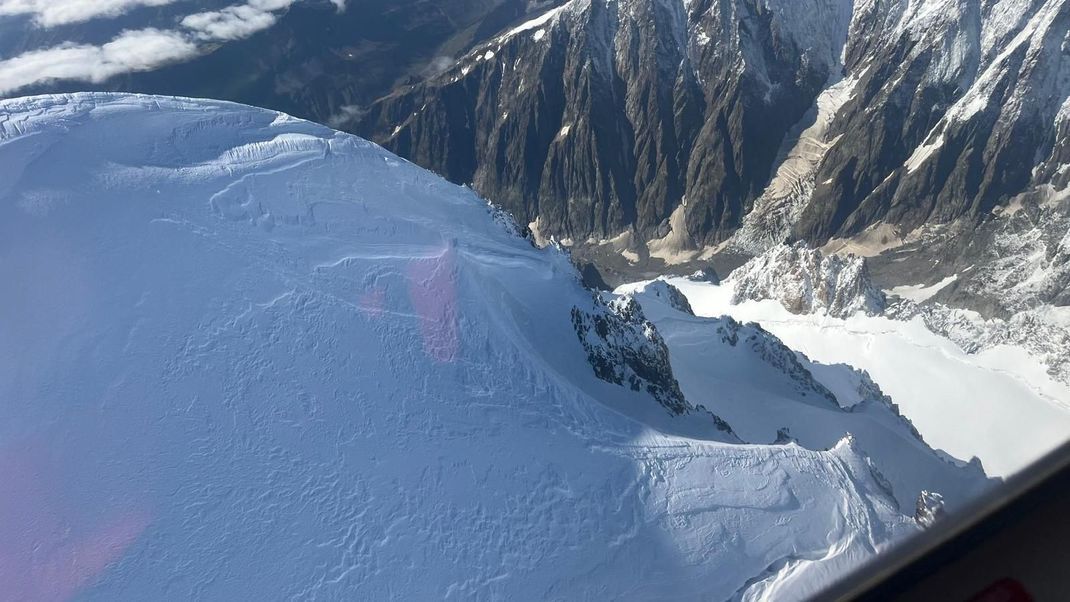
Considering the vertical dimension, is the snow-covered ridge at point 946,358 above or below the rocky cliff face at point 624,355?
below

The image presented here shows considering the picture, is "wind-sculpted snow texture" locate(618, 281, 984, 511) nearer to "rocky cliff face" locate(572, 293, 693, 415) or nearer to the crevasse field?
the crevasse field

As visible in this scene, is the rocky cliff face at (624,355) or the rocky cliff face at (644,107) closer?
the rocky cliff face at (624,355)

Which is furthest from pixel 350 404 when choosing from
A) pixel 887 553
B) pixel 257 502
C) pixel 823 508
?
pixel 887 553

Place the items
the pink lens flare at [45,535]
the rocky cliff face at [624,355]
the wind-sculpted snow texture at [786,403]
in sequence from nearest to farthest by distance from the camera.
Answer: the pink lens flare at [45,535] → the rocky cliff face at [624,355] → the wind-sculpted snow texture at [786,403]

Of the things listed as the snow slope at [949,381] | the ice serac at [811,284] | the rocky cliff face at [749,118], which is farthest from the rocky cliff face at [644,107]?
the snow slope at [949,381]

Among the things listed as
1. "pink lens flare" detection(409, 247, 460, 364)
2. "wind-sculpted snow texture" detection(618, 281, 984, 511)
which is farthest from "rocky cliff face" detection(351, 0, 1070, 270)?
"pink lens flare" detection(409, 247, 460, 364)

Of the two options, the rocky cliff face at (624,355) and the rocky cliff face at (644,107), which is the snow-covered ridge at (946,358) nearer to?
the rocky cliff face at (624,355)

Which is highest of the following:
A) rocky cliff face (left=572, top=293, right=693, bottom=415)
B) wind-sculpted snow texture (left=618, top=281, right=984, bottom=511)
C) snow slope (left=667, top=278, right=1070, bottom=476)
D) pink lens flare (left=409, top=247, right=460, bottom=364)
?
pink lens flare (left=409, top=247, right=460, bottom=364)
